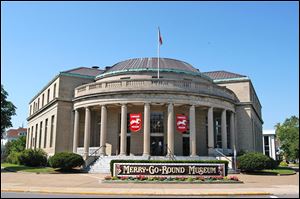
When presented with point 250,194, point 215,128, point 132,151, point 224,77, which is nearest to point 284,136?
point 224,77

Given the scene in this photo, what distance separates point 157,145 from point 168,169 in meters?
17.1

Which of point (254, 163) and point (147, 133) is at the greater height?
point (147, 133)

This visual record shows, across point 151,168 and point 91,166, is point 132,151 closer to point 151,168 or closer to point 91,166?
point 91,166

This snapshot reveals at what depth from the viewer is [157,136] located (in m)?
40.8

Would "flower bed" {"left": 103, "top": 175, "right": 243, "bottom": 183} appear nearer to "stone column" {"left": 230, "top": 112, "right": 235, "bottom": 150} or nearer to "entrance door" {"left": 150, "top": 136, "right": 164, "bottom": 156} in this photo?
"entrance door" {"left": 150, "top": 136, "right": 164, "bottom": 156}

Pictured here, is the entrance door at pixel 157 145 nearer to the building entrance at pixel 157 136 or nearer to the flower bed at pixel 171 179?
the building entrance at pixel 157 136

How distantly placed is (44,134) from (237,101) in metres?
32.6

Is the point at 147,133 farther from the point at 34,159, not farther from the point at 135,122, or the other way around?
the point at 34,159

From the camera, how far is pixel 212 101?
133 feet

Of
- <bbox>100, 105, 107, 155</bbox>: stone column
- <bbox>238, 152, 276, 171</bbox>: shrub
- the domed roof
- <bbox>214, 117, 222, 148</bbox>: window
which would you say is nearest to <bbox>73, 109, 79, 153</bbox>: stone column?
<bbox>100, 105, 107, 155</bbox>: stone column

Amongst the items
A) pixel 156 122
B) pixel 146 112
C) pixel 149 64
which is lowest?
pixel 156 122

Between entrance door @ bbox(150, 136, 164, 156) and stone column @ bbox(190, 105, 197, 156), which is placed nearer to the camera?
stone column @ bbox(190, 105, 197, 156)

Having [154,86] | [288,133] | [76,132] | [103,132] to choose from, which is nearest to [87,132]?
[103,132]

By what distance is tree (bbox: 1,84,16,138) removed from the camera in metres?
45.0
